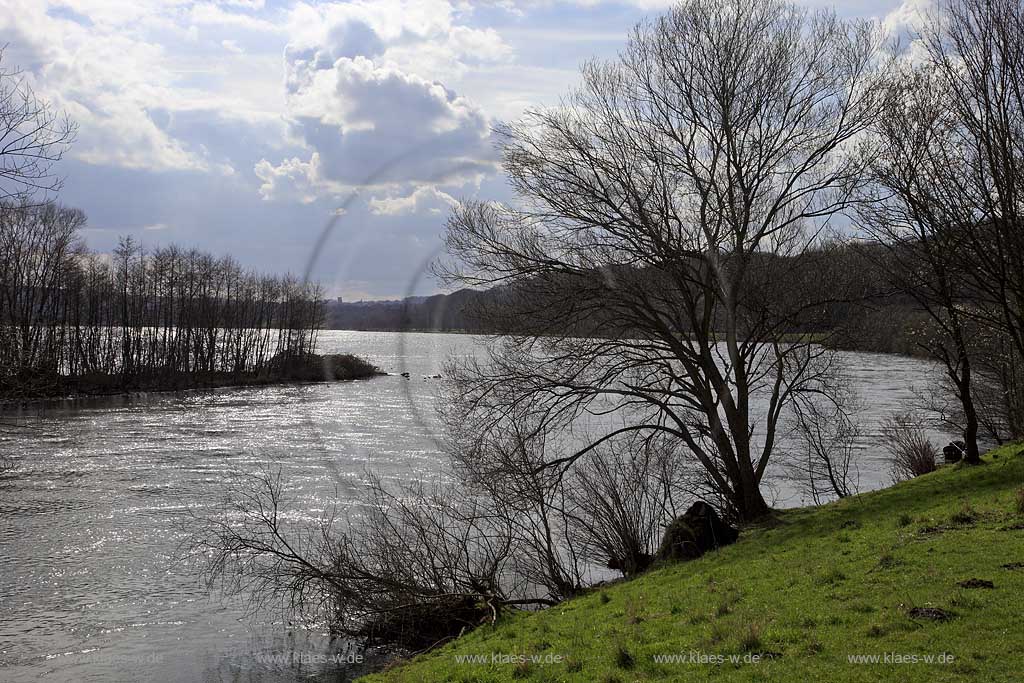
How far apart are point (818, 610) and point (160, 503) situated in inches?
A: 881

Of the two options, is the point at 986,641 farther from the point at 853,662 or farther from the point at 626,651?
the point at 626,651

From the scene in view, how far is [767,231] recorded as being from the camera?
Result: 18297 millimetres

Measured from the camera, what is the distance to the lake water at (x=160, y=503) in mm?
15188

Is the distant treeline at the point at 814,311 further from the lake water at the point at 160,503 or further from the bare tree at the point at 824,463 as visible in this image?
the bare tree at the point at 824,463

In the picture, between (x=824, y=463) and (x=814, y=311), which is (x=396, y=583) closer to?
(x=814, y=311)

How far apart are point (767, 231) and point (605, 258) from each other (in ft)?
12.1

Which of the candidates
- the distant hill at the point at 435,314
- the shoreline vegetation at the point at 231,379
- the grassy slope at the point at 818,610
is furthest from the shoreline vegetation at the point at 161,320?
the grassy slope at the point at 818,610

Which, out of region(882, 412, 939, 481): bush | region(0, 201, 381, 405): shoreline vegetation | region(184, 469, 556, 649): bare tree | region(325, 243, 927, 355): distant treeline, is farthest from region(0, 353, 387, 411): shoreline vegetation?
region(882, 412, 939, 481): bush

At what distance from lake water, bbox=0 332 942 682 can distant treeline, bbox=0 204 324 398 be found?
25.5 ft

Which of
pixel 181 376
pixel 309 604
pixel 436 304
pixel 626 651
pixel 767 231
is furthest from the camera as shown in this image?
pixel 181 376

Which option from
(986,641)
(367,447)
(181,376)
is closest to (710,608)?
(986,641)

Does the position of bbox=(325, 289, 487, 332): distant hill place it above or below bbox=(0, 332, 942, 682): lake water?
above

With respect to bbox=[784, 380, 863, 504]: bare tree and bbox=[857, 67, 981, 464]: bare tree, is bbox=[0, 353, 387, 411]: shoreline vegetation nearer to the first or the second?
bbox=[784, 380, 863, 504]: bare tree

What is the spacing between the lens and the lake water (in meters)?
15.2
